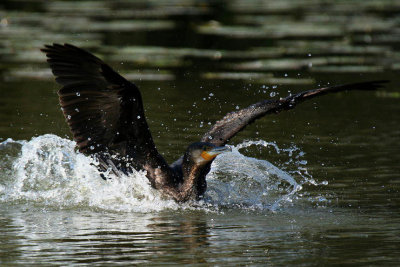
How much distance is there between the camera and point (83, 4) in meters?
24.6

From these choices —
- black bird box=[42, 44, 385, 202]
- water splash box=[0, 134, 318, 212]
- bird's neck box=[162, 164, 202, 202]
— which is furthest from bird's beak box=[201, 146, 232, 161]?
water splash box=[0, 134, 318, 212]

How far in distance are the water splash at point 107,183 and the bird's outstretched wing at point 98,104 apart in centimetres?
39

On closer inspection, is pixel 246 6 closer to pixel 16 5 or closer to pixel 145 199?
pixel 16 5

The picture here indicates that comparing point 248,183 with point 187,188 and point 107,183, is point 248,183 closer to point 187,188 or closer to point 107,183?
point 187,188

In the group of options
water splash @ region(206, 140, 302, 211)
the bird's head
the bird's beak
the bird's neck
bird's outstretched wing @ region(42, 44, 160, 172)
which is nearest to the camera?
bird's outstretched wing @ region(42, 44, 160, 172)

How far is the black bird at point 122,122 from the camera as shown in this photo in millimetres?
8180

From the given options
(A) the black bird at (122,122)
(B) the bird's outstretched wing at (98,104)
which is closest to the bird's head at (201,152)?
(A) the black bird at (122,122)

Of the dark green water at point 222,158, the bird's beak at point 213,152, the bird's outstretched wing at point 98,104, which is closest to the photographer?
the dark green water at point 222,158

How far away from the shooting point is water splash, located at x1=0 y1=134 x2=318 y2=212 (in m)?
8.99

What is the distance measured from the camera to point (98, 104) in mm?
8406

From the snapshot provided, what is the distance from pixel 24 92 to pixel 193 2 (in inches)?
471

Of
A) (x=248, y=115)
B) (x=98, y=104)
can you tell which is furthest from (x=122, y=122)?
(x=248, y=115)

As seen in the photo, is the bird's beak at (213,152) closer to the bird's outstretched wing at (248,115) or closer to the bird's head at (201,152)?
the bird's head at (201,152)

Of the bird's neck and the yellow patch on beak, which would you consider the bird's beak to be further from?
the bird's neck
